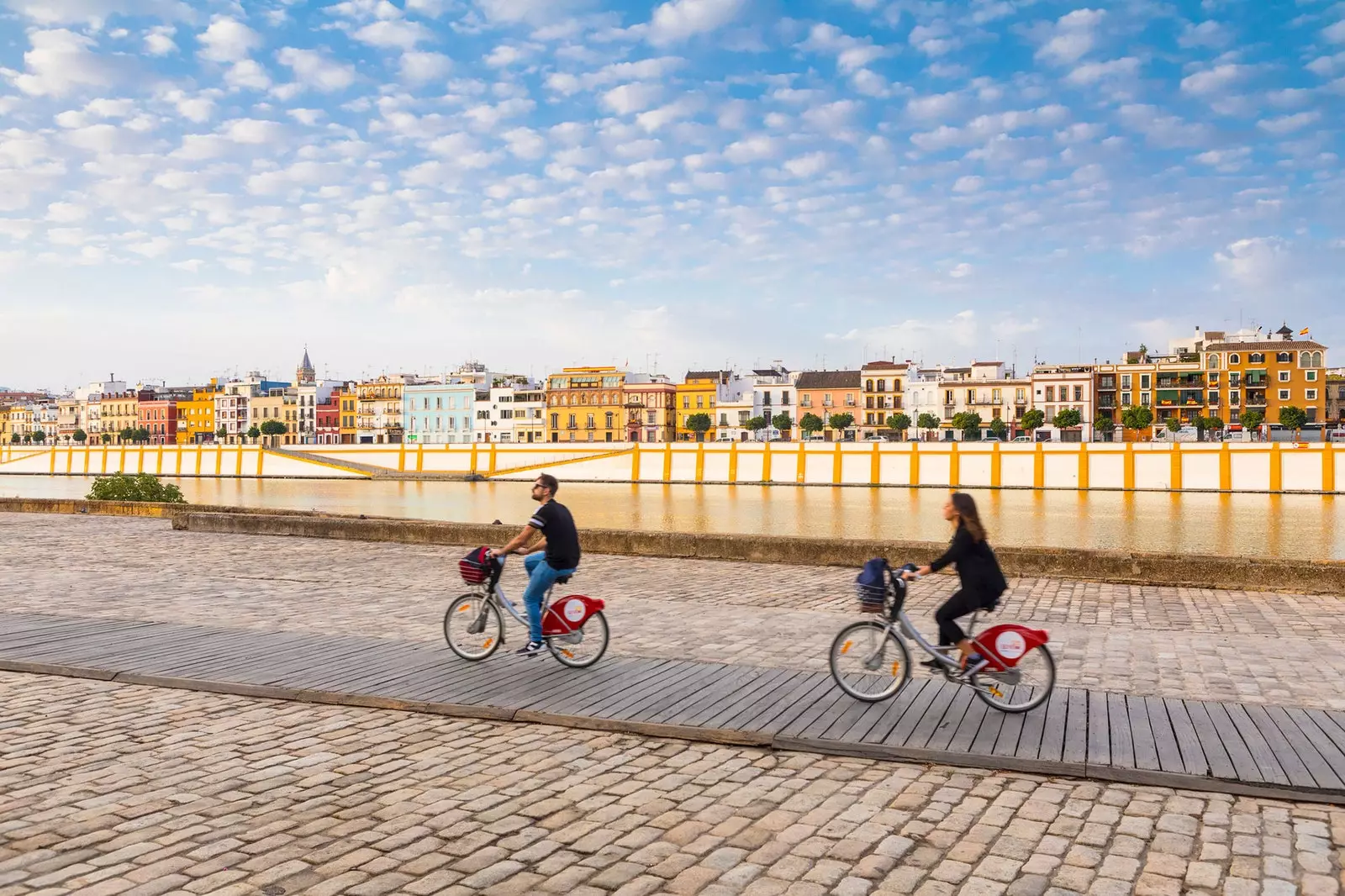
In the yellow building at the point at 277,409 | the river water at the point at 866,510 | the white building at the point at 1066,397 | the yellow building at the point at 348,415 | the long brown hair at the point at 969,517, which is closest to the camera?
the long brown hair at the point at 969,517

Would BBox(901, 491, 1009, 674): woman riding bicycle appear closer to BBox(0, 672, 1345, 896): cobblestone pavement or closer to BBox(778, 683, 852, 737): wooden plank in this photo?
BBox(778, 683, 852, 737): wooden plank

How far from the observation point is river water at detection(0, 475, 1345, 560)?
41031 millimetres

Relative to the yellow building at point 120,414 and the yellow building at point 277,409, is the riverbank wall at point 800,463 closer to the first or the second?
the yellow building at point 277,409

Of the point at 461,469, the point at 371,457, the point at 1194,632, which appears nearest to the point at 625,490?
the point at 461,469

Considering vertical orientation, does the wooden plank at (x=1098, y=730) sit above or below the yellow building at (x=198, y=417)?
below

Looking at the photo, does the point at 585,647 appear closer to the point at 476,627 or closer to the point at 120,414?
the point at 476,627

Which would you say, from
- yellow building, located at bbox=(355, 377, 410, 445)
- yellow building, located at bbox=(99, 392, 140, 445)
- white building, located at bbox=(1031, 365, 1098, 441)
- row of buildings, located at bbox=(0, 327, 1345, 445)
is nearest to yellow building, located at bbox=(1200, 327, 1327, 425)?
row of buildings, located at bbox=(0, 327, 1345, 445)

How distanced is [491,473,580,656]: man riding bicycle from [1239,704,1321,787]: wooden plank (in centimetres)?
439

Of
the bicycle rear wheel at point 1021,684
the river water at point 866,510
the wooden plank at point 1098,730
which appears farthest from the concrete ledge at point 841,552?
the river water at point 866,510

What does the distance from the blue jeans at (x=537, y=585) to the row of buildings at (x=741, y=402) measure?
339 ft

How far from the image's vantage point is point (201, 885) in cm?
421

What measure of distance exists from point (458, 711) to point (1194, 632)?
697 centimetres

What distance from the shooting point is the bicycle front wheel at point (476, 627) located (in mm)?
8367

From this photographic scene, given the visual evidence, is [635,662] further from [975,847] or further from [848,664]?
[975,847]
